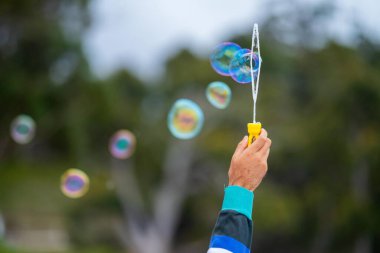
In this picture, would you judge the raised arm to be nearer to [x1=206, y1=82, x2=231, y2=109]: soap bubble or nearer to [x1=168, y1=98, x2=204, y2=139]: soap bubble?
[x1=206, y1=82, x2=231, y2=109]: soap bubble

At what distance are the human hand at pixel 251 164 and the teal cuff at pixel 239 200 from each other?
22 mm

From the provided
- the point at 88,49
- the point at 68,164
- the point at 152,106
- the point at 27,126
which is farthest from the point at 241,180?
the point at 152,106

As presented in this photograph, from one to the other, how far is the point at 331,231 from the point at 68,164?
9100 millimetres

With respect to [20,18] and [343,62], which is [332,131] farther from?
[20,18]

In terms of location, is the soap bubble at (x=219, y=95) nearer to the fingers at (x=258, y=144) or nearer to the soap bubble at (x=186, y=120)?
the soap bubble at (x=186, y=120)

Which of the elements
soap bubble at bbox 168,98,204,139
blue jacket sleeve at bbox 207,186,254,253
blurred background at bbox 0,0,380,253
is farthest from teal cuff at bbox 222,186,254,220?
blurred background at bbox 0,0,380,253

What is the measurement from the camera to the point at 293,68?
2684 cm

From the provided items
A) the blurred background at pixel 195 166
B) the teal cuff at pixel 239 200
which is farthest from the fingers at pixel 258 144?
the blurred background at pixel 195 166

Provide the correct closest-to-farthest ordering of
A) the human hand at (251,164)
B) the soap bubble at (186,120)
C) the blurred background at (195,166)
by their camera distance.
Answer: the human hand at (251,164)
the soap bubble at (186,120)
the blurred background at (195,166)

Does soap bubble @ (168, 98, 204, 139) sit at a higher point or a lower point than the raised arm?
higher

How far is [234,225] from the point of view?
1.54 metres

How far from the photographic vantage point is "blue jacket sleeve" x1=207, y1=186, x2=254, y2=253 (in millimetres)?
1524

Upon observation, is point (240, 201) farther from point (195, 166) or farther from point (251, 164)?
point (195, 166)

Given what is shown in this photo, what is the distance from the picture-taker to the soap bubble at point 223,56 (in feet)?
12.7
